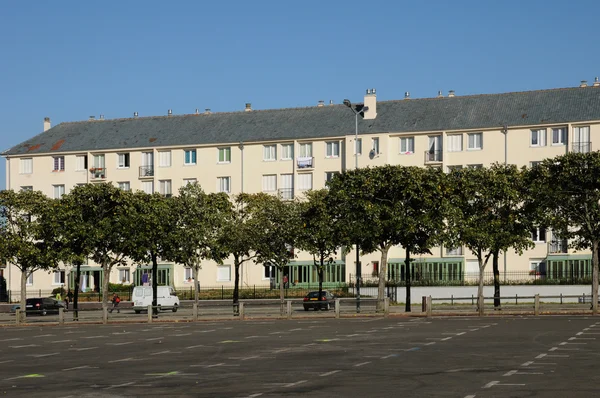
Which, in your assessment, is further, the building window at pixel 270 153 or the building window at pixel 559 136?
the building window at pixel 270 153

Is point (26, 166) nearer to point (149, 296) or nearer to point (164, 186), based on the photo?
point (164, 186)

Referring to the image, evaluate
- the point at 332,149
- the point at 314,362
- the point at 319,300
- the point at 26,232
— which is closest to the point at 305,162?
the point at 332,149

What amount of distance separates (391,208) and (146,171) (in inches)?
1816

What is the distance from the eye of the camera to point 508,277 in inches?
3361

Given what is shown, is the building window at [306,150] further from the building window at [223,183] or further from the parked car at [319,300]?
the parked car at [319,300]

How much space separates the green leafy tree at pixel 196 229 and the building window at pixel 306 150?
24731 mm

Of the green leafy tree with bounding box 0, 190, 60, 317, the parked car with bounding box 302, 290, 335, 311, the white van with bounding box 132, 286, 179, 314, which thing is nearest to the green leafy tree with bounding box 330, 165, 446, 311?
the parked car with bounding box 302, 290, 335, 311

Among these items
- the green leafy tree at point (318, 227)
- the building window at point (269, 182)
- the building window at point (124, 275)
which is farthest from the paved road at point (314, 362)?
the building window at point (124, 275)

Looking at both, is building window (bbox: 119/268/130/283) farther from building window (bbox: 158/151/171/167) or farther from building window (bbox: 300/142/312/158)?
building window (bbox: 300/142/312/158)

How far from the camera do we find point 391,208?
60.4 metres

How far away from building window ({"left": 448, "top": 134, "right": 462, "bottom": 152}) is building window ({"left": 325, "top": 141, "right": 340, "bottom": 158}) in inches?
404

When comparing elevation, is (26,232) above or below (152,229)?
below

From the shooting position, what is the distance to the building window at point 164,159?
101m

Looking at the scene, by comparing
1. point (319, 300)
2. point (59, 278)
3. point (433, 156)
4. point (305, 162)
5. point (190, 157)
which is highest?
point (190, 157)
